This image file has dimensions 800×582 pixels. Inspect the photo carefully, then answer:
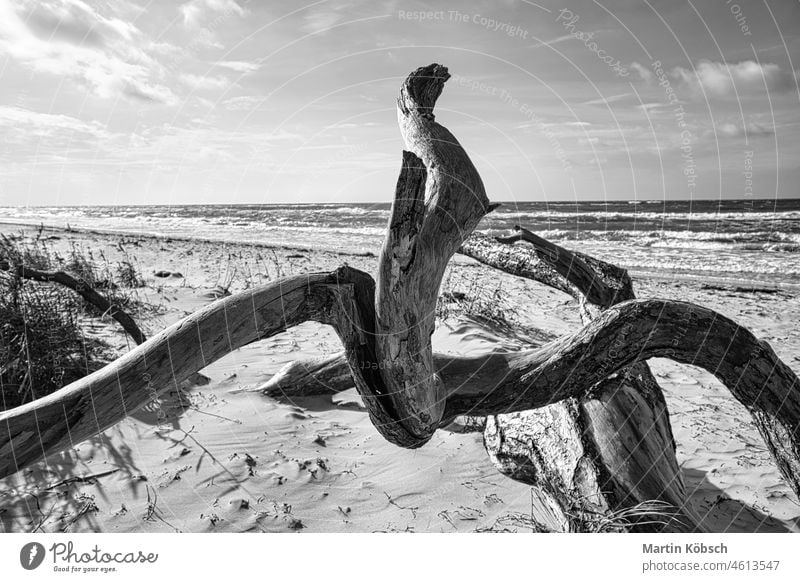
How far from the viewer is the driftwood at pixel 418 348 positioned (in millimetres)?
1640

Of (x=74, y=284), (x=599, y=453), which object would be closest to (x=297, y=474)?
(x=599, y=453)

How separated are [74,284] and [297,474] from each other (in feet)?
8.92

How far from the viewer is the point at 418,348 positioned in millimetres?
2006

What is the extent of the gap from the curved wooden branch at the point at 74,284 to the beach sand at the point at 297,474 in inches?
26.0

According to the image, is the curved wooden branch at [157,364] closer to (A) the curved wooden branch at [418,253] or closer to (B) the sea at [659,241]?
(A) the curved wooden branch at [418,253]

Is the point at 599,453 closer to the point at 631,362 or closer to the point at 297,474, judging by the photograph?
the point at 631,362

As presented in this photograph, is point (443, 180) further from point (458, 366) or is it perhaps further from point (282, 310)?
point (458, 366)

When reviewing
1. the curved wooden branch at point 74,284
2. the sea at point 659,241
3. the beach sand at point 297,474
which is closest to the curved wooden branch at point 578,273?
the beach sand at point 297,474

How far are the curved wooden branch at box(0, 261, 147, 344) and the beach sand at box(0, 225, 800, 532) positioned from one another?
2.16ft

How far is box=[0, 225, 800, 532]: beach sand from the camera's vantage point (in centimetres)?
273

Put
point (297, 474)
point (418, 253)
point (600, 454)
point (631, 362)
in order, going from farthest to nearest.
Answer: point (297, 474), point (600, 454), point (631, 362), point (418, 253)
